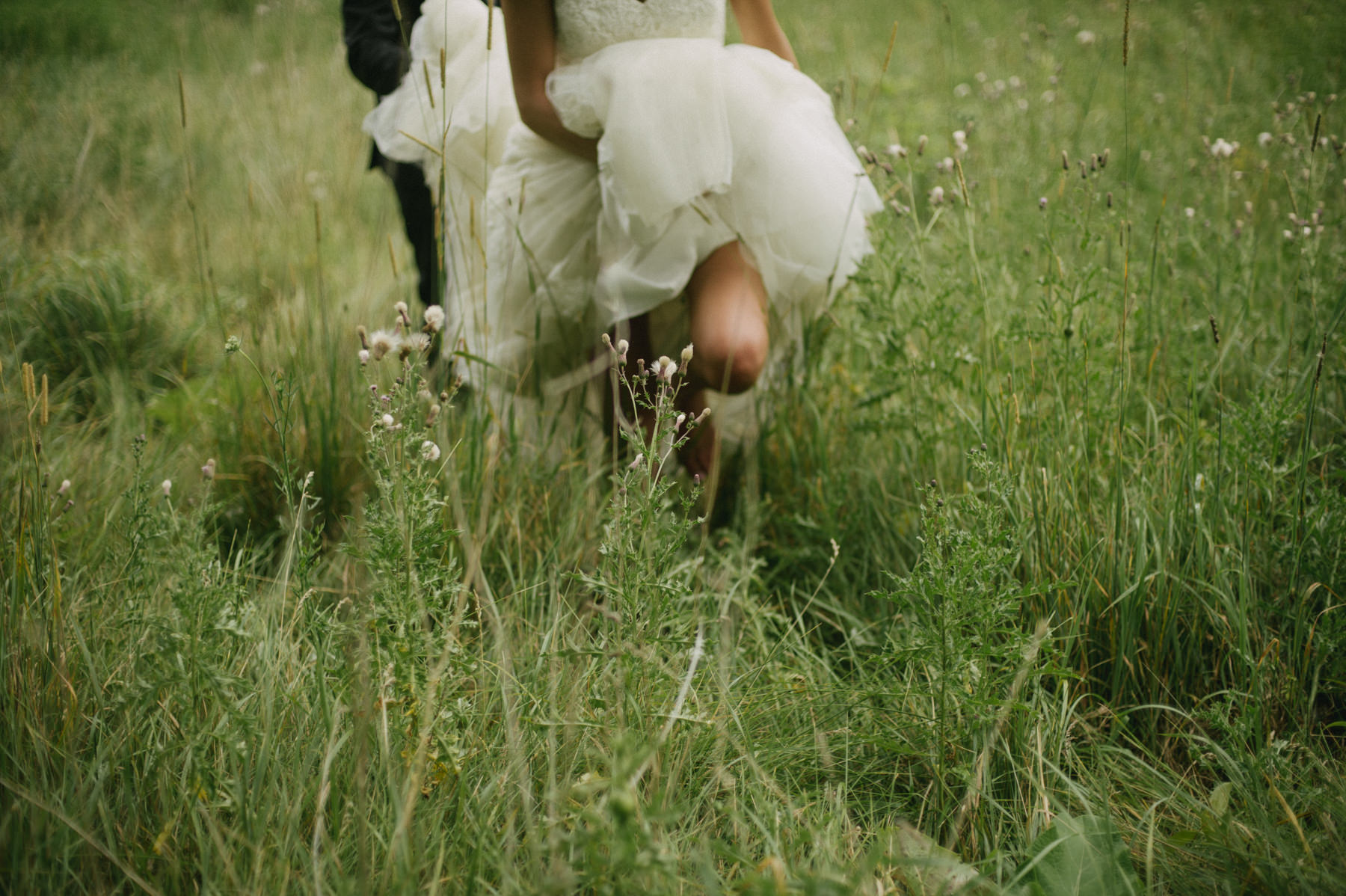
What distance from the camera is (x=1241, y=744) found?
1.27 metres

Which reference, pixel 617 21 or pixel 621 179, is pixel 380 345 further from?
pixel 617 21

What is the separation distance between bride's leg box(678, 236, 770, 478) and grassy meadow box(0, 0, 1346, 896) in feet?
0.90

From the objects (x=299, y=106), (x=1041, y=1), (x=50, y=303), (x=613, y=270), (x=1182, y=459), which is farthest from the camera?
(x=1041, y=1)

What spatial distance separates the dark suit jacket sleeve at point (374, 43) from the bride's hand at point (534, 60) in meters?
0.79

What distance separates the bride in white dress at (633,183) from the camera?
6.12 ft

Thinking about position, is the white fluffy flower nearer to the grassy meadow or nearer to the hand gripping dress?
the grassy meadow

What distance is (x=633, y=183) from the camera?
1856 mm

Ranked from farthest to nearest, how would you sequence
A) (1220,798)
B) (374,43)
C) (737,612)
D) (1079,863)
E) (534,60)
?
(374,43) → (534,60) → (737,612) → (1220,798) → (1079,863)

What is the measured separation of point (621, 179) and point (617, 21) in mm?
458

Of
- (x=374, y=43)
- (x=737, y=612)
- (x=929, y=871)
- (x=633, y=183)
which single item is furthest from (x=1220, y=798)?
(x=374, y=43)

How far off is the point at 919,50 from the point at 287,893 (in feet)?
25.6

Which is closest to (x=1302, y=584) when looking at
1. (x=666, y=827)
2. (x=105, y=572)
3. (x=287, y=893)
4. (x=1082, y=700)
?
(x=1082, y=700)

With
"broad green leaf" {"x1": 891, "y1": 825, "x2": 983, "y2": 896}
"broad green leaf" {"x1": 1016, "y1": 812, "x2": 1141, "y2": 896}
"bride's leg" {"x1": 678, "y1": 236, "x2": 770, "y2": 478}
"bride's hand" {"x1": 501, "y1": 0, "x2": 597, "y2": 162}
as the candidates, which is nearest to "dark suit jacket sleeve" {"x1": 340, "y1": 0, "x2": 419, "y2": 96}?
"bride's hand" {"x1": 501, "y1": 0, "x2": 597, "y2": 162}

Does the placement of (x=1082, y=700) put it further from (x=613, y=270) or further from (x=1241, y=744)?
(x=613, y=270)
